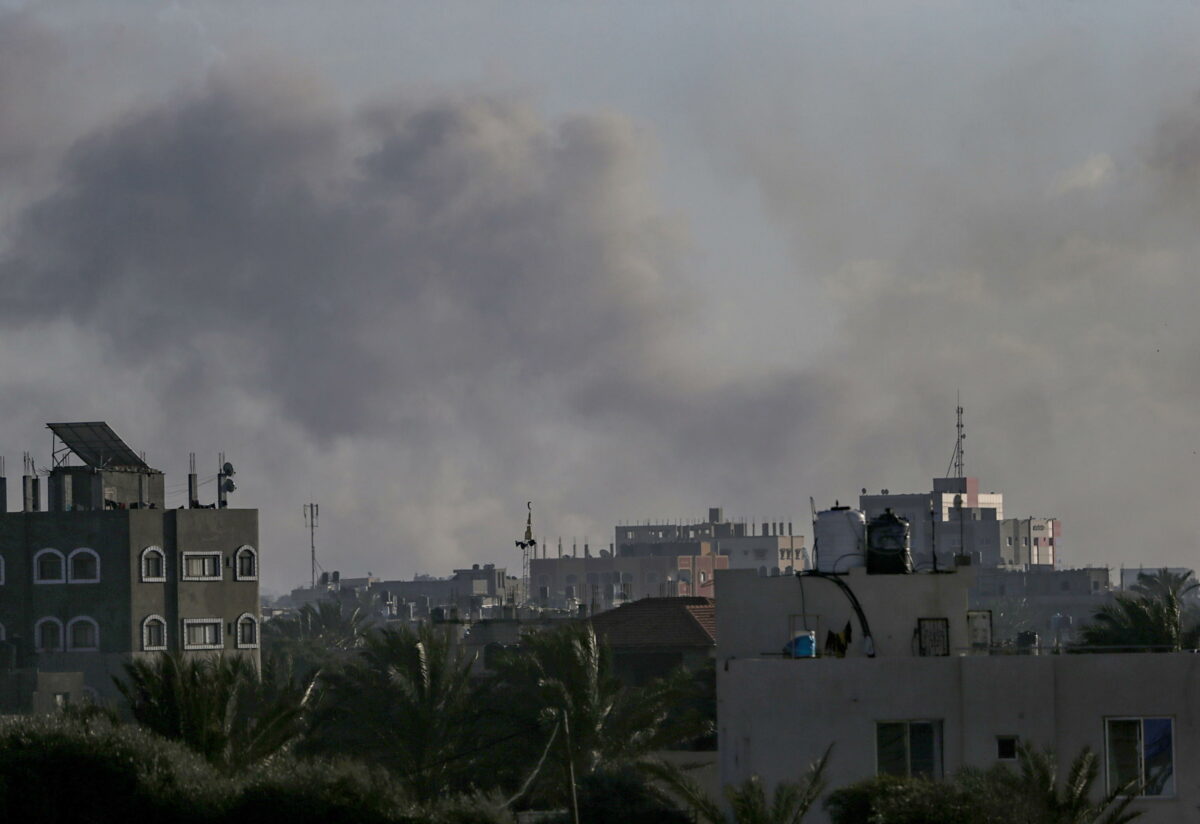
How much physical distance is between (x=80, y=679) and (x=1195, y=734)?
63.2m

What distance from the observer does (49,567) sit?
9412 cm

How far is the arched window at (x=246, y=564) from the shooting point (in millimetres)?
97938

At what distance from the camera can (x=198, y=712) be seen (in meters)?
39.0

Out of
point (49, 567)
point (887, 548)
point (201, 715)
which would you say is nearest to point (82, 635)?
point (49, 567)

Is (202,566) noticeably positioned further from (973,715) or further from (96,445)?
(973,715)

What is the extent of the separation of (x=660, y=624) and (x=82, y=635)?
3074 cm

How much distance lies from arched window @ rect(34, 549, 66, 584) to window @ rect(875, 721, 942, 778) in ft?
213

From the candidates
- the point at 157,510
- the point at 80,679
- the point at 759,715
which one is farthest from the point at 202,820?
the point at 157,510

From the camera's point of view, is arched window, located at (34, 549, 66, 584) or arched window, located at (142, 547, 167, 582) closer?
arched window, located at (34, 549, 66, 584)

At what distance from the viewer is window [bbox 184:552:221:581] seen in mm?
95812

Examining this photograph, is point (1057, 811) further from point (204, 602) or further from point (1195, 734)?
point (204, 602)

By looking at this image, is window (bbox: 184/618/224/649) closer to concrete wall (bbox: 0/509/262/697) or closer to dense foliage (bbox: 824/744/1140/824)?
concrete wall (bbox: 0/509/262/697)

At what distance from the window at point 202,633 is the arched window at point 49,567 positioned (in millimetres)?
6322

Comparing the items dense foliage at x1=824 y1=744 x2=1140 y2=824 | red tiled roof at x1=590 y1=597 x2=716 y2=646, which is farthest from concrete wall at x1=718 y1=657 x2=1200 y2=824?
red tiled roof at x1=590 y1=597 x2=716 y2=646
